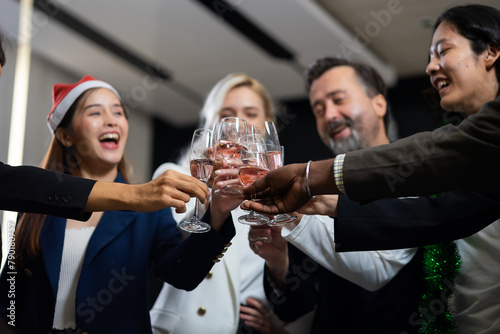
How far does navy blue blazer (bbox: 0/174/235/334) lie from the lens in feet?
5.82

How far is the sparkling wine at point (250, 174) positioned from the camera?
1.67m

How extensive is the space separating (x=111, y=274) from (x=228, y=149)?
0.58 m

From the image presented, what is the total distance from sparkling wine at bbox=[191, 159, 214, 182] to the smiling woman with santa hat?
0.51 feet

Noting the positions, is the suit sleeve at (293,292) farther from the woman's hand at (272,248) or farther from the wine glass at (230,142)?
the wine glass at (230,142)

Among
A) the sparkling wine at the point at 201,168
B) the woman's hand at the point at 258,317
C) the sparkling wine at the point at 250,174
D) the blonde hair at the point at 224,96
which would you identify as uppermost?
the blonde hair at the point at 224,96

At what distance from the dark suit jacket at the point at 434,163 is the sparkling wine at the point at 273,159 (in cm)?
26

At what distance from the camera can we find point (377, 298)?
2029 mm

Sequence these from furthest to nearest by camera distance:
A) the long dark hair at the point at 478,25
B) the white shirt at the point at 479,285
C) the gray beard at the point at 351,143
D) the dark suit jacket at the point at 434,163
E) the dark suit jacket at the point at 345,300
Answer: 1. the gray beard at the point at 351,143
2. the dark suit jacket at the point at 345,300
3. the long dark hair at the point at 478,25
4. the white shirt at the point at 479,285
5. the dark suit jacket at the point at 434,163

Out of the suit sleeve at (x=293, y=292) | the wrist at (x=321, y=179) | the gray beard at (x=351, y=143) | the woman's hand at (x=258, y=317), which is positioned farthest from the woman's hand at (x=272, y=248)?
the gray beard at (x=351, y=143)

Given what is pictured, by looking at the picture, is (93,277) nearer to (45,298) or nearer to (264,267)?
(45,298)

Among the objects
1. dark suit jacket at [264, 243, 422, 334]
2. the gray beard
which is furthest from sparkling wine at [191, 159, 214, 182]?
the gray beard

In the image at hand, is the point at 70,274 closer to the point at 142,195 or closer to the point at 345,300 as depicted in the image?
the point at 142,195

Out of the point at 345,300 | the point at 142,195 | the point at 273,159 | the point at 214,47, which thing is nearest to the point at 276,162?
the point at 273,159

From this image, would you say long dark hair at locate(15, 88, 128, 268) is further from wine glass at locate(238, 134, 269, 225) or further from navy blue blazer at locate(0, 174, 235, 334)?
wine glass at locate(238, 134, 269, 225)
